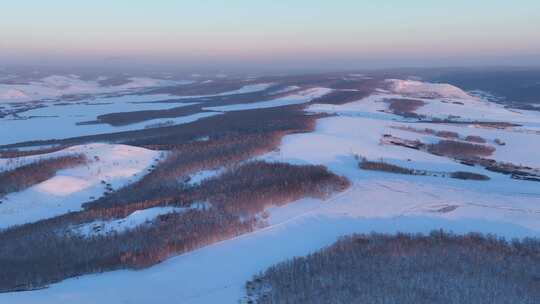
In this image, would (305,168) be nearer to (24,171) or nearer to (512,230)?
(512,230)

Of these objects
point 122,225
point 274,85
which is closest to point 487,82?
point 274,85

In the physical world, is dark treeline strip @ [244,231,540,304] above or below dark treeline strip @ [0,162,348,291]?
above

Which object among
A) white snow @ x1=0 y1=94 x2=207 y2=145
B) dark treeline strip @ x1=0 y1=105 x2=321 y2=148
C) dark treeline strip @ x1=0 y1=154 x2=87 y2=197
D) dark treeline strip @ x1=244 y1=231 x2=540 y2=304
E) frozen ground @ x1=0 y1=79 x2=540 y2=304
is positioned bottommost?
white snow @ x1=0 y1=94 x2=207 y2=145

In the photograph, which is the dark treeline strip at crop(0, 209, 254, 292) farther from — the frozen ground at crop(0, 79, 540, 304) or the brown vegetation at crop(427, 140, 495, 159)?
the brown vegetation at crop(427, 140, 495, 159)

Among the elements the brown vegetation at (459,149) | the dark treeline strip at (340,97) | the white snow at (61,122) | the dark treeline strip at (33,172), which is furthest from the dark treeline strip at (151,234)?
the dark treeline strip at (340,97)

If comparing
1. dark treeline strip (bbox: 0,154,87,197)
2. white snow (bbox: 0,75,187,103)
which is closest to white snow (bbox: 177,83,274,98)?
white snow (bbox: 0,75,187,103)

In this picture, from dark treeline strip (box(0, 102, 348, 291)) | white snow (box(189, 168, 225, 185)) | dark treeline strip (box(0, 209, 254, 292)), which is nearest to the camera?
dark treeline strip (box(0, 209, 254, 292))
